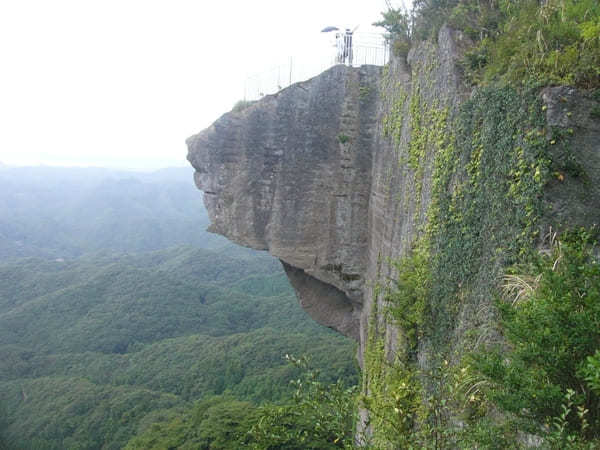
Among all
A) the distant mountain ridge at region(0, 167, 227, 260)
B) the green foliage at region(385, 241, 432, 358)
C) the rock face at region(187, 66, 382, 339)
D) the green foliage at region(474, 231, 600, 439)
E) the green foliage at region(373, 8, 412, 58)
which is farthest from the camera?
the distant mountain ridge at region(0, 167, 227, 260)

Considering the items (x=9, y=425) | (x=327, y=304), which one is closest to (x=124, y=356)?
(x=9, y=425)

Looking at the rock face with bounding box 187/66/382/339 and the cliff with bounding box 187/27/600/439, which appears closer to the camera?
the cliff with bounding box 187/27/600/439

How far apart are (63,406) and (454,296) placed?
32876mm

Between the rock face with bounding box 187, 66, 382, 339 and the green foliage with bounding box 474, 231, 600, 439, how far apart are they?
7.58 meters

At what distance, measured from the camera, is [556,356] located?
8.35 feet

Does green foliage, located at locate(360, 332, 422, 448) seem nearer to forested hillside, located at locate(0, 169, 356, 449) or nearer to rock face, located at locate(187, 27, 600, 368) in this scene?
rock face, located at locate(187, 27, 600, 368)

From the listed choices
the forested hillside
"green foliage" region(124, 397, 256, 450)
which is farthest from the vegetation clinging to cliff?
"green foliage" region(124, 397, 256, 450)

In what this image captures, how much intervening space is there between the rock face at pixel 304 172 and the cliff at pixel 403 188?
0.03 m

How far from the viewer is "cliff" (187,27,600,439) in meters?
3.72

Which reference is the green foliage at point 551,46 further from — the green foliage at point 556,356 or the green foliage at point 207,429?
the green foliage at point 207,429

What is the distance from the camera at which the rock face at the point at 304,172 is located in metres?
10.2

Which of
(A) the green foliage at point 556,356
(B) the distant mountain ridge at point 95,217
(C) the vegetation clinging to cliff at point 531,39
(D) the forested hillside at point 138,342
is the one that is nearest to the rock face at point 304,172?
(C) the vegetation clinging to cliff at point 531,39

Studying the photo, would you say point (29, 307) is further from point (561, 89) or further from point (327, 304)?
point (561, 89)

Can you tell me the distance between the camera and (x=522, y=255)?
3.73 meters
